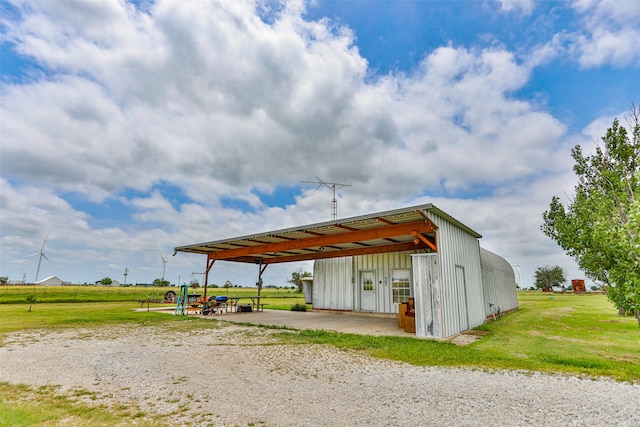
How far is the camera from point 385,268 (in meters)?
15.0

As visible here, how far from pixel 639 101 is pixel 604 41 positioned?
6.68 ft

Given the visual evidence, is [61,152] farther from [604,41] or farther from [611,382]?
[604,41]

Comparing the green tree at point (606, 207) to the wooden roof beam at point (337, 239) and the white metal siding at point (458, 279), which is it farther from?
the wooden roof beam at point (337, 239)

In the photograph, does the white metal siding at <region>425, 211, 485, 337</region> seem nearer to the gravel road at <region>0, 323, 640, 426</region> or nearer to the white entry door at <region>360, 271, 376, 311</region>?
the gravel road at <region>0, 323, 640, 426</region>

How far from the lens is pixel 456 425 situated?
299 cm

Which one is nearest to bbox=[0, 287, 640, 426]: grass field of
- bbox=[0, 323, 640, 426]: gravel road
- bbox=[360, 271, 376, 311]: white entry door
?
bbox=[0, 323, 640, 426]: gravel road

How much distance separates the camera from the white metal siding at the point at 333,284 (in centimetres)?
1630

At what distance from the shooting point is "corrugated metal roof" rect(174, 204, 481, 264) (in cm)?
893

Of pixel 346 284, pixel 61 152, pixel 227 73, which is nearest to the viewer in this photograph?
pixel 227 73

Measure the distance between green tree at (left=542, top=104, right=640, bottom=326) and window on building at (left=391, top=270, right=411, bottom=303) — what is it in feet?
21.9

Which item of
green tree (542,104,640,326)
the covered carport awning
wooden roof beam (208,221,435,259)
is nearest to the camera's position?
green tree (542,104,640,326)

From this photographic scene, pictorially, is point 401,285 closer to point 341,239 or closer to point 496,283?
point 496,283

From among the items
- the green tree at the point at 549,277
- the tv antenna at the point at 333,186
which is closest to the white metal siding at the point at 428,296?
the tv antenna at the point at 333,186

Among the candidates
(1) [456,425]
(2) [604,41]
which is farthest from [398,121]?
(1) [456,425]
